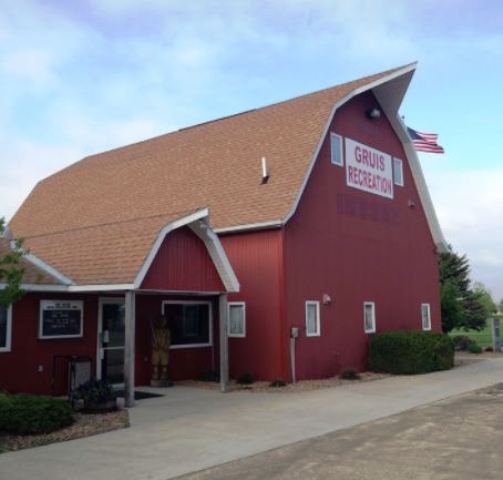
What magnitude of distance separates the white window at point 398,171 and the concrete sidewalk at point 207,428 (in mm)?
8021

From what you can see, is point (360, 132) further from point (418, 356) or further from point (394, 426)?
point (394, 426)

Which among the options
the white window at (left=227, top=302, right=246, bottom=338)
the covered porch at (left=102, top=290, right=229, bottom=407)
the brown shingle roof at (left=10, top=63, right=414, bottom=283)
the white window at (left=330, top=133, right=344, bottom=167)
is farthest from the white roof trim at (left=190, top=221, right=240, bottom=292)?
the white window at (left=330, top=133, right=344, bottom=167)

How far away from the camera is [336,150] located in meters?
19.1

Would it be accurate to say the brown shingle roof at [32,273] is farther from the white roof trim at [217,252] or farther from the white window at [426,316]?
the white window at [426,316]

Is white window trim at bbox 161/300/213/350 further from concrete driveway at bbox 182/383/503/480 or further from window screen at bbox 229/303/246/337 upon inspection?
concrete driveway at bbox 182/383/503/480

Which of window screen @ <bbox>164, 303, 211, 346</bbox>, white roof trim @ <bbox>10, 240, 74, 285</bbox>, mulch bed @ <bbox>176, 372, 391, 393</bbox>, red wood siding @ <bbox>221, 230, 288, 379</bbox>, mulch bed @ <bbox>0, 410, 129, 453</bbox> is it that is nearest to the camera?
mulch bed @ <bbox>0, 410, 129, 453</bbox>

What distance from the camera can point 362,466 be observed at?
303 inches

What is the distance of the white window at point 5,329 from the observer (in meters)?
12.7

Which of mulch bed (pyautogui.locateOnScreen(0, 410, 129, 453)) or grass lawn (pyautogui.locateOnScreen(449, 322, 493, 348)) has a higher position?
grass lawn (pyautogui.locateOnScreen(449, 322, 493, 348))

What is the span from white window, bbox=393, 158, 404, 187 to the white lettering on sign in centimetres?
33

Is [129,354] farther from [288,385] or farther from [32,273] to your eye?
[288,385]

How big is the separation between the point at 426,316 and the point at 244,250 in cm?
933

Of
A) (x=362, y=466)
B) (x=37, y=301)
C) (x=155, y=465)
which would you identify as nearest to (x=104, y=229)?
(x=37, y=301)

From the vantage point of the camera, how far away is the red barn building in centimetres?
1345
